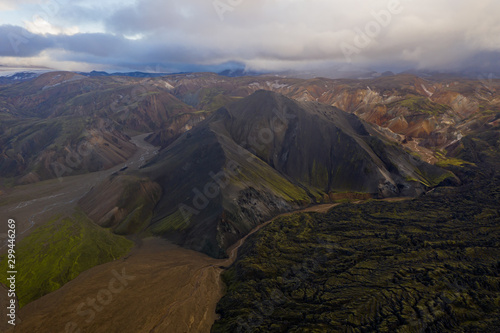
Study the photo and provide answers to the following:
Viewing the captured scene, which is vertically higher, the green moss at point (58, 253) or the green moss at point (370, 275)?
the green moss at point (370, 275)

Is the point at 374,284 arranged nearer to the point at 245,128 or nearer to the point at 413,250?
the point at 413,250

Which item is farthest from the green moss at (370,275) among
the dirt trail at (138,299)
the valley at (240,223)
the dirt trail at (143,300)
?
the dirt trail at (138,299)

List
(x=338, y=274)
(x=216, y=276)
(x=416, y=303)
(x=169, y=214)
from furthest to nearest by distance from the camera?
1. (x=169, y=214)
2. (x=216, y=276)
3. (x=338, y=274)
4. (x=416, y=303)

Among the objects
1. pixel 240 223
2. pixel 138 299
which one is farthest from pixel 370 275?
pixel 138 299

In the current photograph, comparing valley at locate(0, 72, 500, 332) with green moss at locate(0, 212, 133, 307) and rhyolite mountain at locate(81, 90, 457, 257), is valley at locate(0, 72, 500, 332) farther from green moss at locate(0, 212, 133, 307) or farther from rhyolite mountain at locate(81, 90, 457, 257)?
rhyolite mountain at locate(81, 90, 457, 257)

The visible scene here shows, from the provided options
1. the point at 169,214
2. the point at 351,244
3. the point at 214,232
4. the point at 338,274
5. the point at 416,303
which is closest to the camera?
the point at 416,303

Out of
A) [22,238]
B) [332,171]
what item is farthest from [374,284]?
[22,238]

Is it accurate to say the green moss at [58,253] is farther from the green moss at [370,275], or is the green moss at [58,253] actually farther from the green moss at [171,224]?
the green moss at [370,275]
